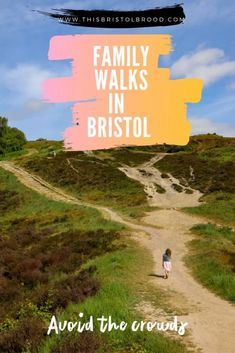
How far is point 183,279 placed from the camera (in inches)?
844

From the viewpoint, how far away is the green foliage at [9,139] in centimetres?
11681

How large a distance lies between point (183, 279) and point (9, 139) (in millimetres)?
101501

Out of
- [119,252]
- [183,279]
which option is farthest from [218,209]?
[183,279]

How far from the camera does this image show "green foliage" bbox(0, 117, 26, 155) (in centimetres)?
11681

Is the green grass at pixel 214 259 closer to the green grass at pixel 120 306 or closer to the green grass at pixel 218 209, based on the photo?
the green grass at pixel 120 306

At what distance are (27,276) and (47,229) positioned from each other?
51.2ft

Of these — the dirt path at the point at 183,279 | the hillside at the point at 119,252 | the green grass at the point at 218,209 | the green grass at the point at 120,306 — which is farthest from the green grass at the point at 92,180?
the green grass at the point at 120,306

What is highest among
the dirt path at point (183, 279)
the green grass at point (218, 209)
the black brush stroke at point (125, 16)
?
the black brush stroke at point (125, 16)

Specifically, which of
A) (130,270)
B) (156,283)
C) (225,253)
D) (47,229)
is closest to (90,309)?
(156,283)

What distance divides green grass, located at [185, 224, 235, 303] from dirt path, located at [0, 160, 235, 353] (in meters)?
0.51

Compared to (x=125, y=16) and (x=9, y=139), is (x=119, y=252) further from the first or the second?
(x=9, y=139)

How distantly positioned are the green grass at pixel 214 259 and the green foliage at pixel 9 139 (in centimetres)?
8697

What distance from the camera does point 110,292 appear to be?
1748cm

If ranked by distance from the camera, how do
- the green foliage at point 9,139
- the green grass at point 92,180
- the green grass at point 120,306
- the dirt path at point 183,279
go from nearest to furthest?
the green grass at point 120,306, the dirt path at point 183,279, the green grass at point 92,180, the green foliage at point 9,139
